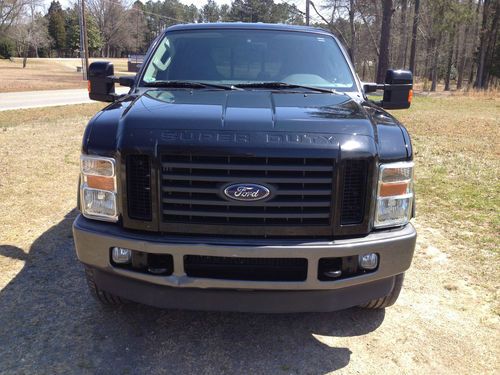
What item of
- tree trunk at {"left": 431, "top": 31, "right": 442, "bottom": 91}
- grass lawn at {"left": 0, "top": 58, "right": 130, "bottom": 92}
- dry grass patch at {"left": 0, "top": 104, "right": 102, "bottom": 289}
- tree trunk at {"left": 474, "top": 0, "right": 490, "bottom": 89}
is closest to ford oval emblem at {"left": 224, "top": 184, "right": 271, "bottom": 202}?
dry grass patch at {"left": 0, "top": 104, "right": 102, "bottom": 289}

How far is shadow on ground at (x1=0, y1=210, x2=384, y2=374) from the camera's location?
2.82 metres

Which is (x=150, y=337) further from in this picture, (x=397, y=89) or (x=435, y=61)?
(x=435, y=61)

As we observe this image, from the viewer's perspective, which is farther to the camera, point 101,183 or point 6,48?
point 6,48

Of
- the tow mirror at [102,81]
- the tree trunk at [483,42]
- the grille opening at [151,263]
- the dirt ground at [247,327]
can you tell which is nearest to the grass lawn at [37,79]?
the tow mirror at [102,81]

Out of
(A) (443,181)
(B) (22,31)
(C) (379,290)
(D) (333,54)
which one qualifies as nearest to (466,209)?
(A) (443,181)

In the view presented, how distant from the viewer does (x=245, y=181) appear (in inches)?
101

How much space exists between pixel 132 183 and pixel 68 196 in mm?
3927

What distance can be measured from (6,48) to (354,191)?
229ft

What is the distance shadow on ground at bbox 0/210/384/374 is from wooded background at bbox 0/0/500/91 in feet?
54.9

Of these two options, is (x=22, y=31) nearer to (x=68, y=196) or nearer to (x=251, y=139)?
(x=68, y=196)

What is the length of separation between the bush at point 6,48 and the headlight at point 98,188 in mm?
65602

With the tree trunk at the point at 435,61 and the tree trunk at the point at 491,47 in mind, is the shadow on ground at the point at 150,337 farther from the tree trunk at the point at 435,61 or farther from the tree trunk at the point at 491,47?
the tree trunk at the point at 491,47

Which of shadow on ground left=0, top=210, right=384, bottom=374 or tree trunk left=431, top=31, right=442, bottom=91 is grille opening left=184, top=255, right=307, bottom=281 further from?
tree trunk left=431, top=31, right=442, bottom=91

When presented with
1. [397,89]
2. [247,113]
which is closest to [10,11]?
[397,89]
